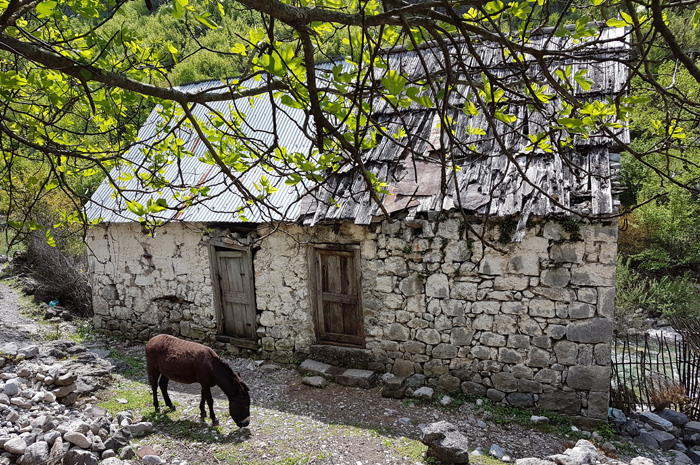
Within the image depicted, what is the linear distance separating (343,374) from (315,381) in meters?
0.40

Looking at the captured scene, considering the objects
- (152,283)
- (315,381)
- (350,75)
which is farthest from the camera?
(152,283)

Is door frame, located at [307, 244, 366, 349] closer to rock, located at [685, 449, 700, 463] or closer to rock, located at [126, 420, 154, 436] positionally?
rock, located at [126, 420, 154, 436]

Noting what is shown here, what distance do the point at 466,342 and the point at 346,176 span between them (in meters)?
2.85

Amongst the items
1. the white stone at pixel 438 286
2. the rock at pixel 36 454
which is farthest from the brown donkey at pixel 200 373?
the white stone at pixel 438 286

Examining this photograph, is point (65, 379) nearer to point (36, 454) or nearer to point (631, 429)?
point (36, 454)

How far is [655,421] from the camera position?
5.93 meters

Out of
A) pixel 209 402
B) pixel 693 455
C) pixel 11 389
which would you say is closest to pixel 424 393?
pixel 209 402

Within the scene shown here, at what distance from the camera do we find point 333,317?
23.1 ft

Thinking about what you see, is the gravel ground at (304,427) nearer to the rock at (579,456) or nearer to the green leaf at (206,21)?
the rock at (579,456)

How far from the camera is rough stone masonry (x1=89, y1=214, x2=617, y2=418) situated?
5.57 meters

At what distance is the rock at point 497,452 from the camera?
194 inches

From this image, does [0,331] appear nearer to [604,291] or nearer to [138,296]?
[138,296]

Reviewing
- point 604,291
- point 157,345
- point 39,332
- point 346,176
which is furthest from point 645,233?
point 39,332

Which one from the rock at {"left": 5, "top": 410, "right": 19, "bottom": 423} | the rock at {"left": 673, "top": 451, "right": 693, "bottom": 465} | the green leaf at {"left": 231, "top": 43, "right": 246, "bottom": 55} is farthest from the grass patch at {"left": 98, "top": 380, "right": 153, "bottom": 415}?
the rock at {"left": 673, "top": 451, "right": 693, "bottom": 465}
